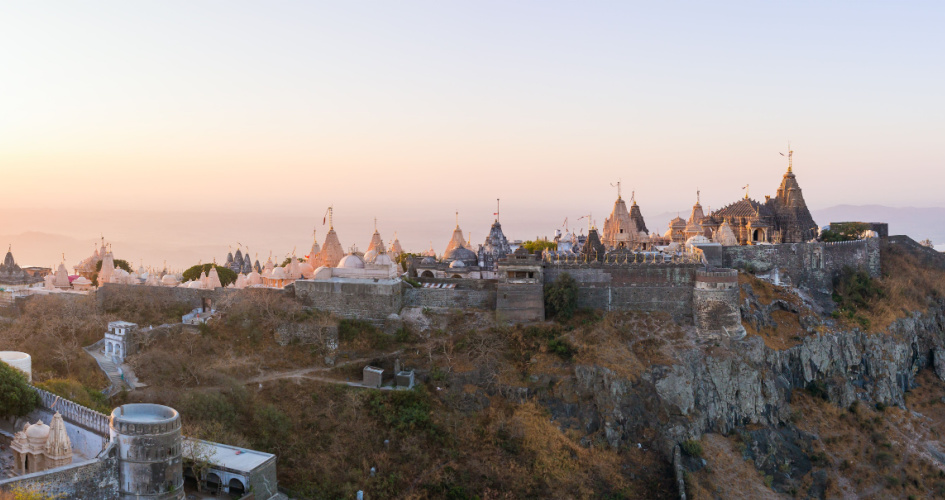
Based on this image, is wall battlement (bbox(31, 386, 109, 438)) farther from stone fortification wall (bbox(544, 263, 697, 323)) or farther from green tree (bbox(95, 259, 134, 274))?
green tree (bbox(95, 259, 134, 274))

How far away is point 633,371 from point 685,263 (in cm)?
829

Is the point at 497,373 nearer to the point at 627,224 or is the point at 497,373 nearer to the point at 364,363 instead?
the point at 364,363

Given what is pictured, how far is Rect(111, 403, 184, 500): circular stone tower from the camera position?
963 inches

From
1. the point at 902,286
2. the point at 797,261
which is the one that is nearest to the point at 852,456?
the point at 797,261

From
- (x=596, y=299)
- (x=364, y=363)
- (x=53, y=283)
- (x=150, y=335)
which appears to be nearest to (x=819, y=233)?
(x=596, y=299)

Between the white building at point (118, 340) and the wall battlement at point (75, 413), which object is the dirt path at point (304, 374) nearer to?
the white building at point (118, 340)

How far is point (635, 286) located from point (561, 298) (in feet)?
15.0

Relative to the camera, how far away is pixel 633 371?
124 ft

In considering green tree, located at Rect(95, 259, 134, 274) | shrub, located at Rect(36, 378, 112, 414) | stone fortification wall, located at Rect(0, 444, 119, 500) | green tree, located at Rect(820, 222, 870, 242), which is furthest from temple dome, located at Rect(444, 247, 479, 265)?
stone fortification wall, located at Rect(0, 444, 119, 500)

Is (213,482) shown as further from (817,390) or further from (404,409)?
(817,390)

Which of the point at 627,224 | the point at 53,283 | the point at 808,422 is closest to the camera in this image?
the point at 808,422

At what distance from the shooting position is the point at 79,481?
918 inches

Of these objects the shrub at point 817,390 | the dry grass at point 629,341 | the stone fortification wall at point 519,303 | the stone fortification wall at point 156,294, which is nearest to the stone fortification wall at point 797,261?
the shrub at point 817,390

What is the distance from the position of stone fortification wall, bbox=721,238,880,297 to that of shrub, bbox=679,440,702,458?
53.0 feet
